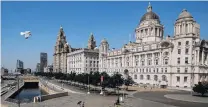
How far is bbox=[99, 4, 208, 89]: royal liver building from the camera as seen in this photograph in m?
90.5

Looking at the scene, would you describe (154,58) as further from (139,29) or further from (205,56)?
(139,29)

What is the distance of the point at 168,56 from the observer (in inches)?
3907

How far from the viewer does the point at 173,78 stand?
9644 cm

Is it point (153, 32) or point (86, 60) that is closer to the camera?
point (153, 32)

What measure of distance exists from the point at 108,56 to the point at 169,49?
54.7 metres

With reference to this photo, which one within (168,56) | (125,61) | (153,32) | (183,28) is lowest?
(125,61)

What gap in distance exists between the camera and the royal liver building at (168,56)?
9050cm

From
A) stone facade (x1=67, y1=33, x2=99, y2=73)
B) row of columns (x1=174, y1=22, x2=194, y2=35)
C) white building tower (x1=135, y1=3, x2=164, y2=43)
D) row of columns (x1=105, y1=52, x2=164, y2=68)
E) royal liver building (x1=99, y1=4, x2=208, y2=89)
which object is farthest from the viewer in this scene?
stone facade (x1=67, y1=33, x2=99, y2=73)

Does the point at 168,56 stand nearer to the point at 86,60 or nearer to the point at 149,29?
the point at 149,29

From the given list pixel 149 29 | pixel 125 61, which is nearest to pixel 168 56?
pixel 125 61

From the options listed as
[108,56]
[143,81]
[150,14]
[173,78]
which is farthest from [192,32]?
[108,56]

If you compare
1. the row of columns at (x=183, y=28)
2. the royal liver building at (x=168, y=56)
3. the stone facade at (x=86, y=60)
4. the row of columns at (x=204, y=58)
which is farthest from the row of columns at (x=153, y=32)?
the stone facade at (x=86, y=60)

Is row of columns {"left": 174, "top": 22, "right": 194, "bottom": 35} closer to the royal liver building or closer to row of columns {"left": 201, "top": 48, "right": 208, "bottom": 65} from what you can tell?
the royal liver building

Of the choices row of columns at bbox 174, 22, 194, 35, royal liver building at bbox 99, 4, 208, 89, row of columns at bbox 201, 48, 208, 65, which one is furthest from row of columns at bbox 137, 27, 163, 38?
row of columns at bbox 201, 48, 208, 65
